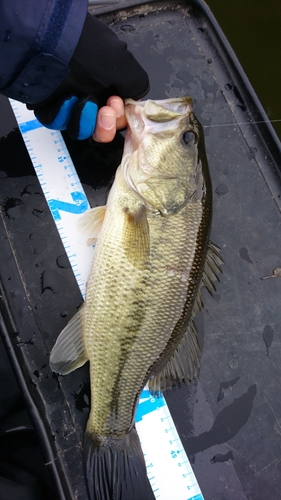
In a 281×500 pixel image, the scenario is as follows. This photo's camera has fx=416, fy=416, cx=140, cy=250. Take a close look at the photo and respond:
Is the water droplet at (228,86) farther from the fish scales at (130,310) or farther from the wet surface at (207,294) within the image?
the fish scales at (130,310)

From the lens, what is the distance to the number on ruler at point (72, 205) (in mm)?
1618

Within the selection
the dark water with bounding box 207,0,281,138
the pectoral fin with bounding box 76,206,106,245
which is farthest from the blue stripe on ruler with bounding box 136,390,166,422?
the dark water with bounding box 207,0,281,138

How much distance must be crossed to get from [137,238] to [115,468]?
79 cm

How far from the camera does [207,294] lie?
66.5 inches

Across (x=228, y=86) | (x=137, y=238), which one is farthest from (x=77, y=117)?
(x=228, y=86)

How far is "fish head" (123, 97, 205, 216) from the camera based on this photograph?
1447mm

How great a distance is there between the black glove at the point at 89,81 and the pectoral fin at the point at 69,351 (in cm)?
70

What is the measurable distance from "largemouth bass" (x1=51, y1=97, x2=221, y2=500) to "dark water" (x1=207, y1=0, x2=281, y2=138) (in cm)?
179

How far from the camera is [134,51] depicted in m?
1.82

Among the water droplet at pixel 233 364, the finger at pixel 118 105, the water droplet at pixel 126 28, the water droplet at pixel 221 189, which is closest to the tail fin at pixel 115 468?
the water droplet at pixel 233 364

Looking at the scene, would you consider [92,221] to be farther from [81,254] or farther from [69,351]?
[69,351]

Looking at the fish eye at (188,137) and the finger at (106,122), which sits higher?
the finger at (106,122)

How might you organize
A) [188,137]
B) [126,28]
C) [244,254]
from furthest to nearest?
[126,28], [244,254], [188,137]

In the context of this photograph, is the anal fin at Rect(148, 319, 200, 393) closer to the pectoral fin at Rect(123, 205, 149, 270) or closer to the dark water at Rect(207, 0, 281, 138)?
the pectoral fin at Rect(123, 205, 149, 270)
